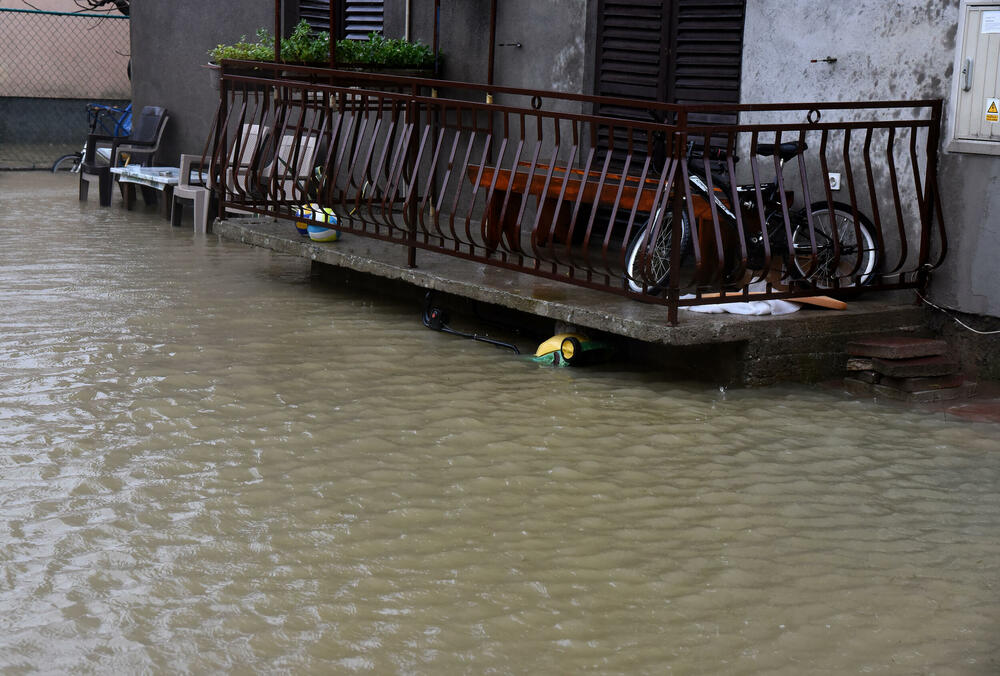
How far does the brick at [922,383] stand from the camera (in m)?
6.24

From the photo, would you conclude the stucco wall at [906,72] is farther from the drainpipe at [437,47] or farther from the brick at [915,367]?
the drainpipe at [437,47]

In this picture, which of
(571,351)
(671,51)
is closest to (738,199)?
(571,351)

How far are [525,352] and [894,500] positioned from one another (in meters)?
2.76

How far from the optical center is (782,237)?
22.4 ft

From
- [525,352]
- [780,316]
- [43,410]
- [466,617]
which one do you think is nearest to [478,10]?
[525,352]

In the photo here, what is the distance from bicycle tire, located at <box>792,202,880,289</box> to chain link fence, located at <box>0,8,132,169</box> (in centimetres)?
1441

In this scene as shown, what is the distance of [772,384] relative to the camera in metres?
6.39

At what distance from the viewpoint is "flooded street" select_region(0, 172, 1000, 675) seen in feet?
11.6

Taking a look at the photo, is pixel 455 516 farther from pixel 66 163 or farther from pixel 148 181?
pixel 66 163

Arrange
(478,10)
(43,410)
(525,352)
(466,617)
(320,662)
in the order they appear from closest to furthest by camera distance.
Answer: (320,662)
(466,617)
(43,410)
(525,352)
(478,10)

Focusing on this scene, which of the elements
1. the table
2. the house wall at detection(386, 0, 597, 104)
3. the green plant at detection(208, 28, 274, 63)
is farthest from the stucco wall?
the table

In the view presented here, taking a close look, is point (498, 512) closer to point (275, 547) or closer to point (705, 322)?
point (275, 547)

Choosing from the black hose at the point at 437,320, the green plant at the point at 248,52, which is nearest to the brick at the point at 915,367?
the black hose at the point at 437,320

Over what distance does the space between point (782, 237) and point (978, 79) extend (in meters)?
1.33
